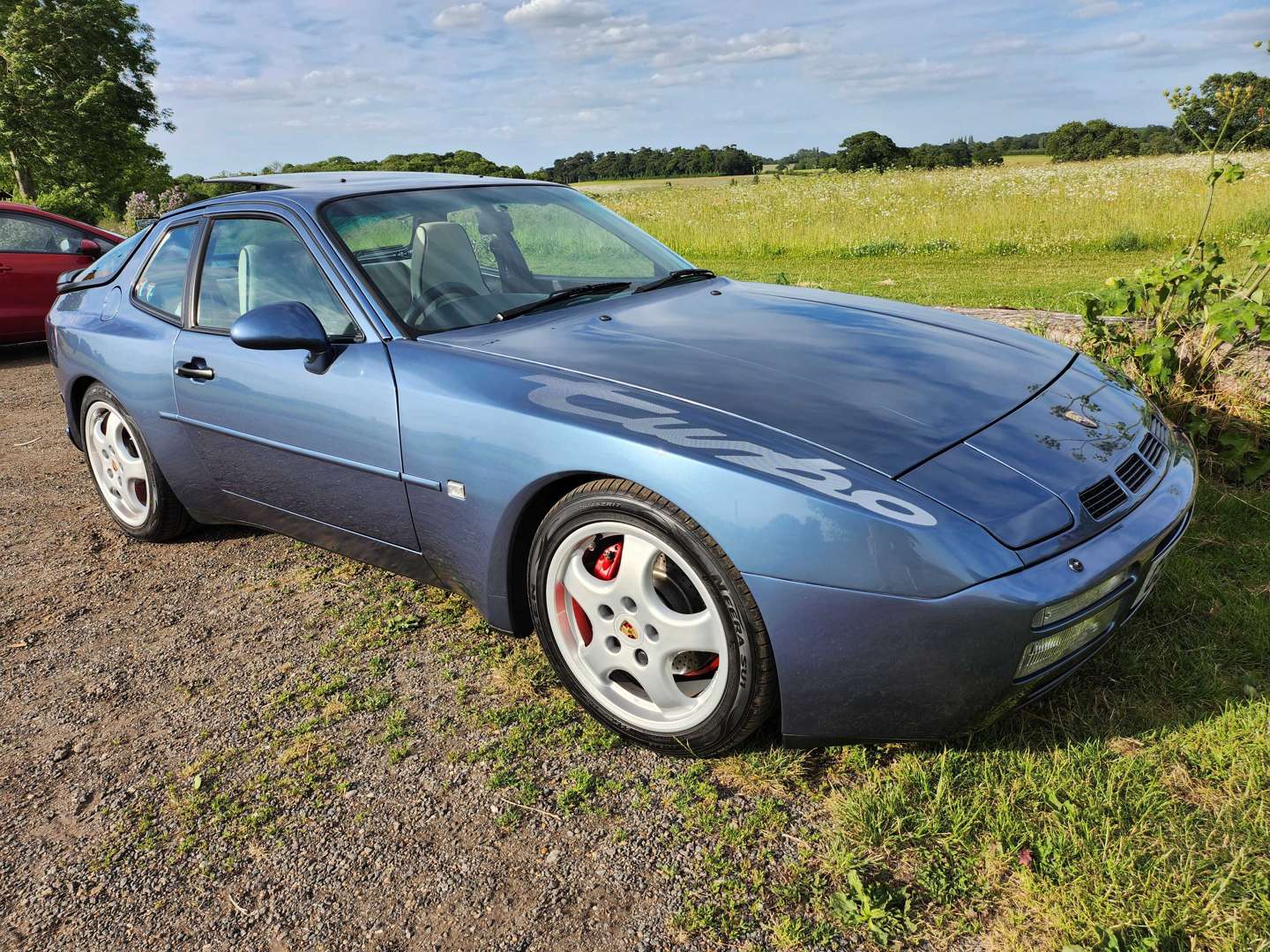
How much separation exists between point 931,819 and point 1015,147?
6740 centimetres

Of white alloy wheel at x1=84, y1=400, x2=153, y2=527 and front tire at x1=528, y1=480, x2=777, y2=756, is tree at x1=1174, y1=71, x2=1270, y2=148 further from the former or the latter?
white alloy wheel at x1=84, y1=400, x2=153, y2=527

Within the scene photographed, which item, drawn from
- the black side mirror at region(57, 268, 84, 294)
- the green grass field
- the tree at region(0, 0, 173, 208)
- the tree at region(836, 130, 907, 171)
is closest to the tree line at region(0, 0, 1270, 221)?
the tree at region(0, 0, 173, 208)

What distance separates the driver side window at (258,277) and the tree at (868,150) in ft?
166

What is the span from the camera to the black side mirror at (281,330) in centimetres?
281

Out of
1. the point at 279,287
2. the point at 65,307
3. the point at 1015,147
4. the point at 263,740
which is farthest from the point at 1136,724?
the point at 1015,147

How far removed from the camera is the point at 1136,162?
24734mm

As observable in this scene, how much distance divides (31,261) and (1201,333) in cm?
925

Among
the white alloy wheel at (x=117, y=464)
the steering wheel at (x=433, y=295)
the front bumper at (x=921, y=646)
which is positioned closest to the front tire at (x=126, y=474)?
the white alloy wheel at (x=117, y=464)

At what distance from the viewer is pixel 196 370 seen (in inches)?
134

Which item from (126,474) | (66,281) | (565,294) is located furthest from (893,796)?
(66,281)

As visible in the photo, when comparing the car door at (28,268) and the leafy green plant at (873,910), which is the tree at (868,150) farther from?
the leafy green plant at (873,910)

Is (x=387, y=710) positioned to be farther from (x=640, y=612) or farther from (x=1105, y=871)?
(x=1105, y=871)

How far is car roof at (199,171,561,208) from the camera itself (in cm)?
334

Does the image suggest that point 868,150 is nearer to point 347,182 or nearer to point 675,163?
point 675,163
